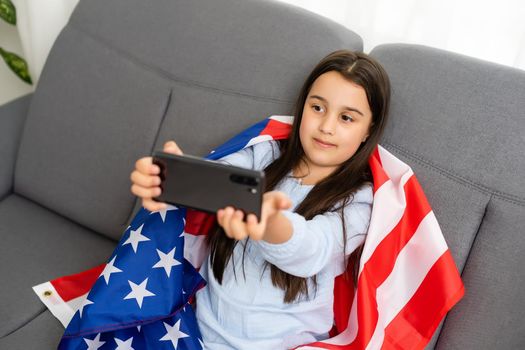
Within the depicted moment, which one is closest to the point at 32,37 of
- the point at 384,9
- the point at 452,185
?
the point at 384,9

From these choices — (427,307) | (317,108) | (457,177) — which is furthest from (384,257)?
(317,108)

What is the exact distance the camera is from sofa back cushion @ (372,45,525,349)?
0.97 meters

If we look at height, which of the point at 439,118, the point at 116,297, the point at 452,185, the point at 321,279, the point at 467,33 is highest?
the point at 467,33

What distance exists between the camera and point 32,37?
5.98 feet

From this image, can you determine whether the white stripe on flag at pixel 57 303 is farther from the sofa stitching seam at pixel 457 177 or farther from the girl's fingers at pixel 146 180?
the sofa stitching seam at pixel 457 177

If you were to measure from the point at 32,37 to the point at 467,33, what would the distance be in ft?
4.85

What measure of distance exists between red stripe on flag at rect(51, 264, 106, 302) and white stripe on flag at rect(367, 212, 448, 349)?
709 mm

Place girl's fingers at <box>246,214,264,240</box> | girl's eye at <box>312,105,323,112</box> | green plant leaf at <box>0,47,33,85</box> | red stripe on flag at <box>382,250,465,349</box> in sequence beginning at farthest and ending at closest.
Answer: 1. green plant leaf at <box>0,47,33,85</box>
2. girl's eye at <box>312,105,323,112</box>
3. red stripe on flag at <box>382,250,465,349</box>
4. girl's fingers at <box>246,214,264,240</box>

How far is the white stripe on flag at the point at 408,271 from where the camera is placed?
0.95m

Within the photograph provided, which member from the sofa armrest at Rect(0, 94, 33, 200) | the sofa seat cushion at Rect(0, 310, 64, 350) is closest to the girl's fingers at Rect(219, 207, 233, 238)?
the sofa seat cushion at Rect(0, 310, 64, 350)

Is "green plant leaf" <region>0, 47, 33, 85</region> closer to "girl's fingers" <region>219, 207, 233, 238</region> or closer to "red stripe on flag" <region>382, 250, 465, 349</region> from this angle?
"girl's fingers" <region>219, 207, 233, 238</region>

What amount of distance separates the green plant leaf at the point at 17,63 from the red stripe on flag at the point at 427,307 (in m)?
1.73

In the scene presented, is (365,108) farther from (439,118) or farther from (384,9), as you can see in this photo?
(384,9)

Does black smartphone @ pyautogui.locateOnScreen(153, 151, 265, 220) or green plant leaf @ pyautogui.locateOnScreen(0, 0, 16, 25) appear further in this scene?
green plant leaf @ pyautogui.locateOnScreen(0, 0, 16, 25)
